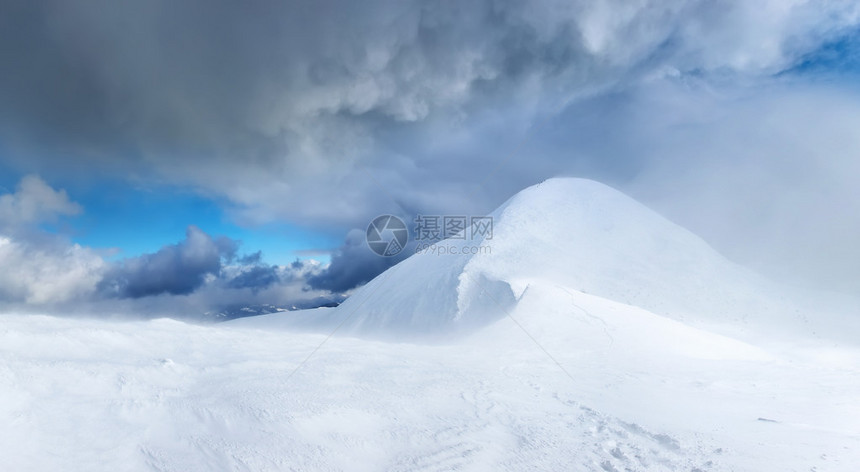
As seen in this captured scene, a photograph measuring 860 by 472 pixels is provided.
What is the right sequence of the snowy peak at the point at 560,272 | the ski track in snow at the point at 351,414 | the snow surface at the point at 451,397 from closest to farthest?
the ski track in snow at the point at 351,414, the snow surface at the point at 451,397, the snowy peak at the point at 560,272

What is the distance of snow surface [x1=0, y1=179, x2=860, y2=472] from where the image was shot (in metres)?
5.36

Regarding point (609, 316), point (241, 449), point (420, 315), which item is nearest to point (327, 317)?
point (420, 315)

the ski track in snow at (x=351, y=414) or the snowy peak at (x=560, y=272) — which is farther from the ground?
the snowy peak at (x=560, y=272)

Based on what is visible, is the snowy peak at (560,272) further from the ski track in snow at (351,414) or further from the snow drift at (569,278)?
the ski track in snow at (351,414)

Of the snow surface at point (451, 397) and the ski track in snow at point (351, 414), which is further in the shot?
the snow surface at point (451, 397)

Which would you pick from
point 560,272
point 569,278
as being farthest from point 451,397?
point 560,272

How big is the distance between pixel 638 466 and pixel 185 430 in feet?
20.4

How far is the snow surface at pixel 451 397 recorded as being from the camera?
536 cm

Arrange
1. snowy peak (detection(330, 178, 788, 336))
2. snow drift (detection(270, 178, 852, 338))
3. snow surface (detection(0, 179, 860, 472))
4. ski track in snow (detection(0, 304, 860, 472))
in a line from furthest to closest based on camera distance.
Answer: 1. snowy peak (detection(330, 178, 788, 336))
2. snow drift (detection(270, 178, 852, 338))
3. snow surface (detection(0, 179, 860, 472))
4. ski track in snow (detection(0, 304, 860, 472))

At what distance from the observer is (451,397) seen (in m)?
7.88

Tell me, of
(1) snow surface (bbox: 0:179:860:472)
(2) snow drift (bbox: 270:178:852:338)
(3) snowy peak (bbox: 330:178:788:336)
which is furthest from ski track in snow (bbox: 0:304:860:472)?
(3) snowy peak (bbox: 330:178:788:336)

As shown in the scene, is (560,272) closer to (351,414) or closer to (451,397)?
(451,397)

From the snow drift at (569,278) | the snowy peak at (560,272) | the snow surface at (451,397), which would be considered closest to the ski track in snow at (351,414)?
the snow surface at (451,397)

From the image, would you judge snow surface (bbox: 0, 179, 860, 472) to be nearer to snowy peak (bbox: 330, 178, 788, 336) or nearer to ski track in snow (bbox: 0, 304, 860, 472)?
ski track in snow (bbox: 0, 304, 860, 472)
